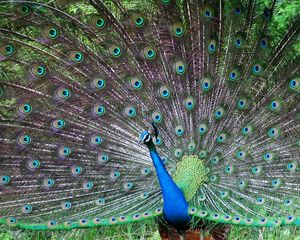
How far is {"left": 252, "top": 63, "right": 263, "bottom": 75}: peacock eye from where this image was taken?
4.74 m

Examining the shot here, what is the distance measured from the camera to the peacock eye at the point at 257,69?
4.74 m

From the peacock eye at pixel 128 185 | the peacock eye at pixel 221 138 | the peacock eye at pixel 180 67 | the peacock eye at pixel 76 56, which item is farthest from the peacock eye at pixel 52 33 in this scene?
the peacock eye at pixel 221 138

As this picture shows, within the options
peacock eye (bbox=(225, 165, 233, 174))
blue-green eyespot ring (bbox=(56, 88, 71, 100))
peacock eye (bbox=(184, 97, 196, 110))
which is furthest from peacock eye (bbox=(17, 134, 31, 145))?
peacock eye (bbox=(225, 165, 233, 174))

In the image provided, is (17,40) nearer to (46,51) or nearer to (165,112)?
(46,51)

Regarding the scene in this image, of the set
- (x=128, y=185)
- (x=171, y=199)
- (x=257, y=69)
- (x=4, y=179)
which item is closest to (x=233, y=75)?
(x=257, y=69)

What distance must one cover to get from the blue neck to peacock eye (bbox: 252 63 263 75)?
891mm

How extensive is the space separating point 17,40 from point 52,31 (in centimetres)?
22

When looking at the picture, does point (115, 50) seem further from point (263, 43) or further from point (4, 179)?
point (4, 179)

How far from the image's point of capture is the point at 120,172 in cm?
485

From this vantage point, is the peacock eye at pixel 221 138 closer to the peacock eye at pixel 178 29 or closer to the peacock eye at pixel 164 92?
the peacock eye at pixel 164 92

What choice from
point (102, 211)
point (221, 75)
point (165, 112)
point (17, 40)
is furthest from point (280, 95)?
point (17, 40)

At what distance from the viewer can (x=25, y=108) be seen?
470cm

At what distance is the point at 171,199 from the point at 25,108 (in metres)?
1.11

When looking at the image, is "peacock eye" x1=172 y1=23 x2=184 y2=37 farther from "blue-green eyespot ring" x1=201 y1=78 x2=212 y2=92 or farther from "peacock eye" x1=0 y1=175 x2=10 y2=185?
Result: "peacock eye" x1=0 y1=175 x2=10 y2=185
